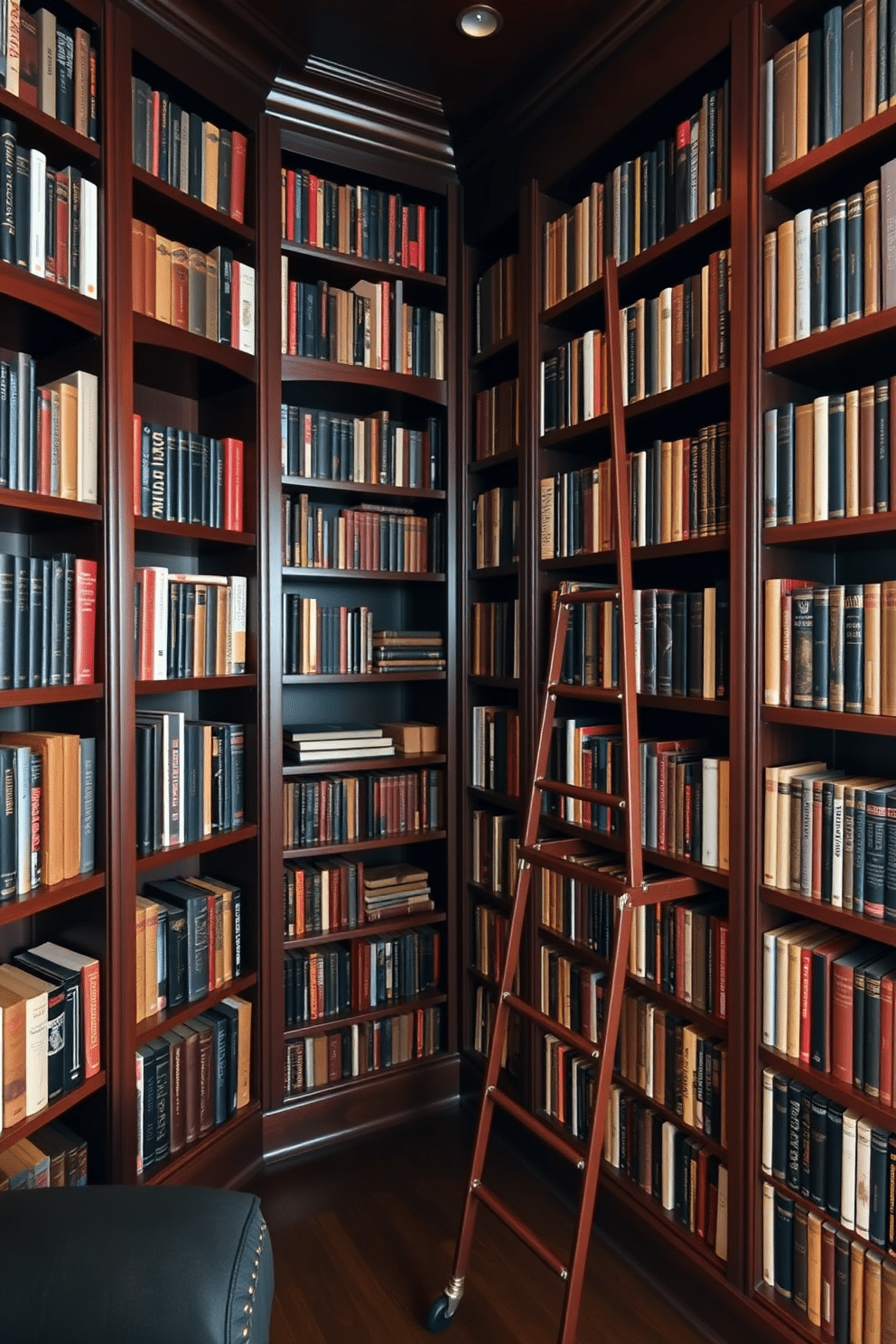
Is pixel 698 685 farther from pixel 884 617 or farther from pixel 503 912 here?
pixel 503 912

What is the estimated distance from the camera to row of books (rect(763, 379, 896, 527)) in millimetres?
1527

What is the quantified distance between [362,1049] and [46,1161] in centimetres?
104

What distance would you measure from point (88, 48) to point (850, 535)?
71.1 inches

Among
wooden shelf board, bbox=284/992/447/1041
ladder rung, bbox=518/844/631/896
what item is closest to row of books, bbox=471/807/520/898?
wooden shelf board, bbox=284/992/447/1041

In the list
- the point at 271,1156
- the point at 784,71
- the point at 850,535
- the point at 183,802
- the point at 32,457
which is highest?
the point at 784,71

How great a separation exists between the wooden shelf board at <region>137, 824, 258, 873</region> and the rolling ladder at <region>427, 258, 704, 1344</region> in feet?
2.42

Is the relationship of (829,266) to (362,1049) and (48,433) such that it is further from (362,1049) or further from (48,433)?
(362,1049)

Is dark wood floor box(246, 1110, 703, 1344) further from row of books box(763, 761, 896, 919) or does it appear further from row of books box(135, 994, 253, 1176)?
row of books box(763, 761, 896, 919)

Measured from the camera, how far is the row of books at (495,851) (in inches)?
101

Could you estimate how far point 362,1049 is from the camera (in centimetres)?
264

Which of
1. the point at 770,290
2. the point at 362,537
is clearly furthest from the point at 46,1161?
the point at 770,290

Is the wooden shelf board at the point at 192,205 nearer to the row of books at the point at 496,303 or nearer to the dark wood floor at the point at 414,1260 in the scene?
the row of books at the point at 496,303

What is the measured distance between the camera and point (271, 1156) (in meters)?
2.43

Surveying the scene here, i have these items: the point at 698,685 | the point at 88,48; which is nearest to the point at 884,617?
the point at 698,685
